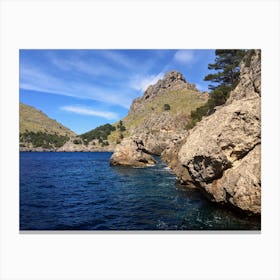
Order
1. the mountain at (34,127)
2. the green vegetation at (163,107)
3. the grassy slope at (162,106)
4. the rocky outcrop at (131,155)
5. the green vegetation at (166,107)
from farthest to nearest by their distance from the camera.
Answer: the green vegetation at (166,107) < the green vegetation at (163,107) < the grassy slope at (162,106) < the rocky outcrop at (131,155) < the mountain at (34,127)

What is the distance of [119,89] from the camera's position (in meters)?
10.3

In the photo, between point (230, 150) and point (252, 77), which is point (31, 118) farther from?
point (252, 77)

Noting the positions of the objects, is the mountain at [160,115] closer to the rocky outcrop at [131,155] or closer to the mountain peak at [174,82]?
the mountain peak at [174,82]

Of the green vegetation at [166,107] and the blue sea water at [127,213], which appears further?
the green vegetation at [166,107]

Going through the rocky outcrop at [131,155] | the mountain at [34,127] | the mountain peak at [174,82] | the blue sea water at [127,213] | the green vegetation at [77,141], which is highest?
the mountain peak at [174,82]

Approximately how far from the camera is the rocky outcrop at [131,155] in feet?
103

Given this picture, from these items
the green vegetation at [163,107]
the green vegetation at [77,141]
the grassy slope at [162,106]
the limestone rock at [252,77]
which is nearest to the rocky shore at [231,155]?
the limestone rock at [252,77]

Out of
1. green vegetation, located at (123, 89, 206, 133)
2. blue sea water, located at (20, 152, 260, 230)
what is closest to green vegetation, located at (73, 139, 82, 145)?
green vegetation, located at (123, 89, 206, 133)
